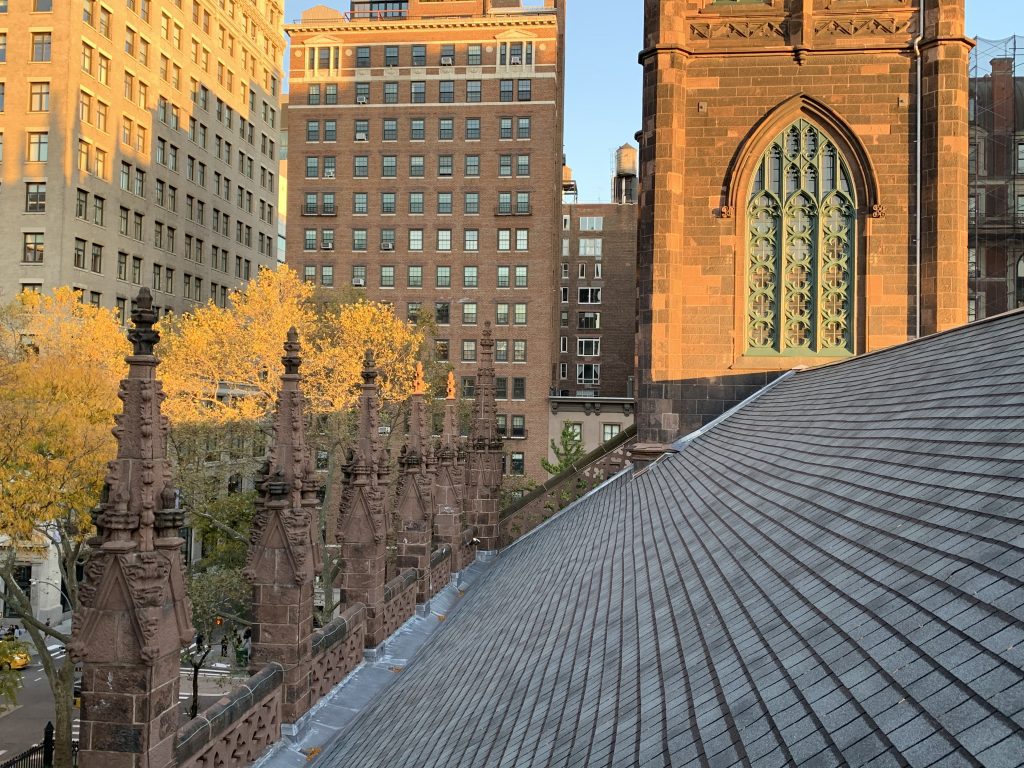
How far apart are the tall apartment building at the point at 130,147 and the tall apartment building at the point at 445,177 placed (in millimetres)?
5594

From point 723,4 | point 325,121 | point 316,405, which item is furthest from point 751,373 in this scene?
point 325,121

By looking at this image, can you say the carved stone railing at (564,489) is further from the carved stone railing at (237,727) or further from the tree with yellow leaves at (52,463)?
the carved stone railing at (237,727)

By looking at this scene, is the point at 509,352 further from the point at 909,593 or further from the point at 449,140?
the point at 909,593

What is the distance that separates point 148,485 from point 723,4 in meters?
19.5

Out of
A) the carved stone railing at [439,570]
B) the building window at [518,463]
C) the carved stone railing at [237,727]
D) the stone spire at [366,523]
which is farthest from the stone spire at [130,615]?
the building window at [518,463]

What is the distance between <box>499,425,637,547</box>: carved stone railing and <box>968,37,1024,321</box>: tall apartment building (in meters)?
17.6

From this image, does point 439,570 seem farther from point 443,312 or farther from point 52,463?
point 443,312

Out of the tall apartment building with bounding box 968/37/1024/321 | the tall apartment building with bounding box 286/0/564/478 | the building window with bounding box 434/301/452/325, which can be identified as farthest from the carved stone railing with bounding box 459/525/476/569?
the building window with bounding box 434/301/452/325

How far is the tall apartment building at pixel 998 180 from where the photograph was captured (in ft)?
109

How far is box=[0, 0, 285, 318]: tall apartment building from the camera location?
2037 inches

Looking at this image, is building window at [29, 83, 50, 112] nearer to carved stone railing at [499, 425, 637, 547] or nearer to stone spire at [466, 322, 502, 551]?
stone spire at [466, 322, 502, 551]

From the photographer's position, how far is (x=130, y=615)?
6.78 meters

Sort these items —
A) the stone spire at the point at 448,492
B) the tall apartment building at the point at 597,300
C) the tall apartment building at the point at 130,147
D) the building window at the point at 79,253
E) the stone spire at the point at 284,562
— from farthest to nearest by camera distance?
1. the tall apartment building at the point at 597,300
2. the building window at the point at 79,253
3. the tall apartment building at the point at 130,147
4. the stone spire at the point at 448,492
5. the stone spire at the point at 284,562

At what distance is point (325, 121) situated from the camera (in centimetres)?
7175
